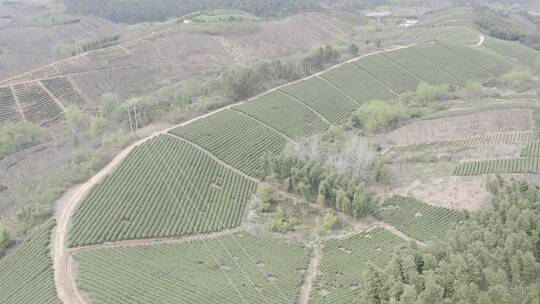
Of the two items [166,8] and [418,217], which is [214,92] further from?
[166,8]

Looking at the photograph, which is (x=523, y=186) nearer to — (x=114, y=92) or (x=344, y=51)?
(x=344, y=51)

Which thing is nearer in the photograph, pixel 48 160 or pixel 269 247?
pixel 269 247

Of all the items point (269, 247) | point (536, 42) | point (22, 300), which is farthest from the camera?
point (536, 42)

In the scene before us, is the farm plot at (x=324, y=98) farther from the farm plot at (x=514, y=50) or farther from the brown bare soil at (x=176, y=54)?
the farm plot at (x=514, y=50)

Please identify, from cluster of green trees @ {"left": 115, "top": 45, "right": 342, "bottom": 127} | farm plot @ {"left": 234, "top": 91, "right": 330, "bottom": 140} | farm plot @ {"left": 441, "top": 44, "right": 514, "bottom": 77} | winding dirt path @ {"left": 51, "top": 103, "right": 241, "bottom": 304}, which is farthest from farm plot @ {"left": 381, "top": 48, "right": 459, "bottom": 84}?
winding dirt path @ {"left": 51, "top": 103, "right": 241, "bottom": 304}

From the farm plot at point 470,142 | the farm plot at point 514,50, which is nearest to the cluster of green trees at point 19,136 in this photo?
the farm plot at point 470,142

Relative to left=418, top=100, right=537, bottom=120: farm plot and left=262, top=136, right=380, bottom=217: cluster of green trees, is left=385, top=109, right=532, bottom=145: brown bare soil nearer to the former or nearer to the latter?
left=418, top=100, right=537, bottom=120: farm plot

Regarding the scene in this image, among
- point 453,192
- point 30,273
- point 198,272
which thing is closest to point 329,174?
point 453,192

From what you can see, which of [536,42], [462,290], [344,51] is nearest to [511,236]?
[462,290]
